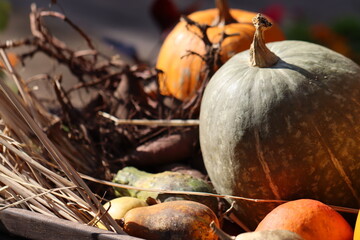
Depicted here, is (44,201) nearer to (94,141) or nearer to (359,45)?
(94,141)

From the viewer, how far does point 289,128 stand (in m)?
1.71

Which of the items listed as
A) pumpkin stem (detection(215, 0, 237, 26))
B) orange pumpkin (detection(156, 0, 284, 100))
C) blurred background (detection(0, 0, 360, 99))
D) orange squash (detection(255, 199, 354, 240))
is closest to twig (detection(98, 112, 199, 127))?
orange pumpkin (detection(156, 0, 284, 100))

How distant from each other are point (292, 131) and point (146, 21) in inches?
193

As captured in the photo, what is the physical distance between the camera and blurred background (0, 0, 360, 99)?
470 centimetres

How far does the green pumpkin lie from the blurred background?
1.74 metres

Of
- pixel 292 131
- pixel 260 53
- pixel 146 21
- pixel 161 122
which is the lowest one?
pixel 146 21

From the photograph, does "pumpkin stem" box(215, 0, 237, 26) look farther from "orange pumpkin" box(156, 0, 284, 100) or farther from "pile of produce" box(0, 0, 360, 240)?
"pile of produce" box(0, 0, 360, 240)

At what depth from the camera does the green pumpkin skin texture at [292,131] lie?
1716mm

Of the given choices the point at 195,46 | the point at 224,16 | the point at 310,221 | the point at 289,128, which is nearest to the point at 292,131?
the point at 289,128

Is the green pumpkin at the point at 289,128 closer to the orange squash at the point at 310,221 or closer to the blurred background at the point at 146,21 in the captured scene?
the orange squash at the point at 310,221

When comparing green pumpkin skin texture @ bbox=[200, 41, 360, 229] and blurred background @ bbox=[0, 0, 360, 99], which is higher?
green pumpkin skin texture @ bbox=[200, 41, 360, 229]

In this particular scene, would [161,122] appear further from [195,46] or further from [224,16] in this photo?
[224,16]

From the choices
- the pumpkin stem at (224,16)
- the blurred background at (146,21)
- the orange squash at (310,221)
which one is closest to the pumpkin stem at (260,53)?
the orange squash at (310,221)

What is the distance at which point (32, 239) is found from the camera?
169 cm
